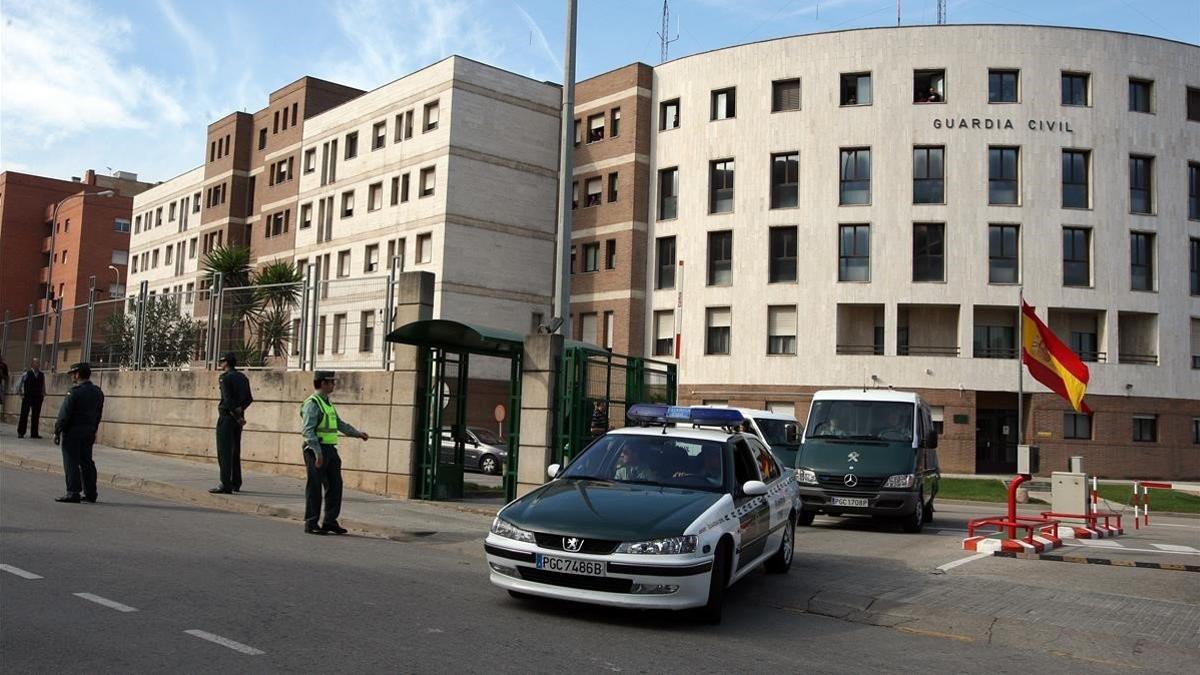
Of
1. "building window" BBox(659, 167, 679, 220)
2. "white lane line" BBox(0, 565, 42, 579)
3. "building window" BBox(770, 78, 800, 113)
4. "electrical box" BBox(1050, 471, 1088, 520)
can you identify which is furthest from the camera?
"building window" BBox(659, 167, 679, 220)

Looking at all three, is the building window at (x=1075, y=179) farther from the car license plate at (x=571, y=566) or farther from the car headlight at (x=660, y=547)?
the car license plate at (x=571, y=566)

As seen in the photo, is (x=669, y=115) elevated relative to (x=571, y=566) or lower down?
elevated

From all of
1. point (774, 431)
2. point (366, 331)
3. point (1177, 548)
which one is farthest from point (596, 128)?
point (1177, 548)

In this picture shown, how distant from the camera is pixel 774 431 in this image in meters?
19.4

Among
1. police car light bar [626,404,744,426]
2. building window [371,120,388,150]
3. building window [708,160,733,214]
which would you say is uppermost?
building window [371,120,388,150]

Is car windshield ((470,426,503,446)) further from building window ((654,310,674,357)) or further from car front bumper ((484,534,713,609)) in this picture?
car front bumper ((484,534,713,609))

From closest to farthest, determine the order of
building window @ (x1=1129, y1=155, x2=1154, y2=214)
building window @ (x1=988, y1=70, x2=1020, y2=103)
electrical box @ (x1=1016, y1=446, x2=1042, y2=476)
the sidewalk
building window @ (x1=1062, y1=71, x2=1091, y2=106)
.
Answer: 1. the sidewalk
2. electrical box @ (x1=1016, y1=446, x2=1042, y2=476)
3. building window @ (x1=988, y1=70, x2=1020, y2=103)
4. building window @ (x1=1062, y1=71, x2=1091, y2=106)
5. building window @ (x1=1129, y1=155, x2=1154, y2=214)

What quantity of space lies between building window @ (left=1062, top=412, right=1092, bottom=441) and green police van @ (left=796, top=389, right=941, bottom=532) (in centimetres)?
2484

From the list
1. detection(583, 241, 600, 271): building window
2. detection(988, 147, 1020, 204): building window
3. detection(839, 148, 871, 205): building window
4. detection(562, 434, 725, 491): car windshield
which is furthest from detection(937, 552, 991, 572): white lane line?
detection(583, 241, 600, 271): building window

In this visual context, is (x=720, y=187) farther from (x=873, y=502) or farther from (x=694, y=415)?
(x=694, y=415)

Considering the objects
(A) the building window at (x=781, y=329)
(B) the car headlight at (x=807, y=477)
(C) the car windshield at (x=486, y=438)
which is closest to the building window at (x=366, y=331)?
(B) the car headlight at (x=807, y=477)

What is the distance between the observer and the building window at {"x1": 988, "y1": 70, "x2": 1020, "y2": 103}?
39375mm

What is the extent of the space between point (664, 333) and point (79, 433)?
108 ft

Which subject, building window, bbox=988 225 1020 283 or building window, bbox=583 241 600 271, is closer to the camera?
building window, bbox=988 225 1020 283
